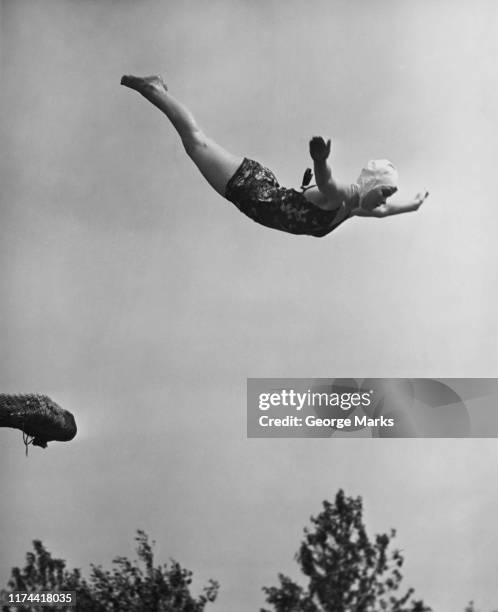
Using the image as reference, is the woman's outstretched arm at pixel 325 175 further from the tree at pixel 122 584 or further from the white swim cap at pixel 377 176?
the tree at pixel 122 584

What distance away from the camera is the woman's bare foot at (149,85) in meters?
3.58

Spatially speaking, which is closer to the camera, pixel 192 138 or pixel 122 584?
pixel 122 584

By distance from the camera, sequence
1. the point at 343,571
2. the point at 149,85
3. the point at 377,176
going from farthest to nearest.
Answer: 1. the point at 149,85
2. the point at 377,176
3. the point at 343,571

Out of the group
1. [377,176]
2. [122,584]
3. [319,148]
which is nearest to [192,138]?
[319,148]

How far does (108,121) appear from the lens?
358cm

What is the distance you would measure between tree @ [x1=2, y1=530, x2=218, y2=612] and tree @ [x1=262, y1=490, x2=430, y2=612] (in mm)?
335

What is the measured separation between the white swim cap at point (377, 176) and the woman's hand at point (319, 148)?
0.66 ft

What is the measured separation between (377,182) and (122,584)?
1.86 meters

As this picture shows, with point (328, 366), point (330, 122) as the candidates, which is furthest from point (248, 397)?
point (330, 122)

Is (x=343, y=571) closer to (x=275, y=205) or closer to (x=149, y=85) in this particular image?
(x=275, y=205)

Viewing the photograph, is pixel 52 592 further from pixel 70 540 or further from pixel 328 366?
pixel 328 366

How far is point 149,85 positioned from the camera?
3.58 meters

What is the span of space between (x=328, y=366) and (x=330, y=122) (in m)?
0.98

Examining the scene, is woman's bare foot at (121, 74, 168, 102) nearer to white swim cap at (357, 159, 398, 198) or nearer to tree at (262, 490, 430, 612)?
white swim cap at (357, 159, 398, 198)
